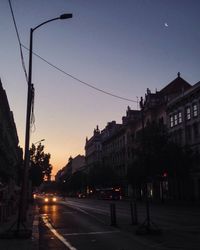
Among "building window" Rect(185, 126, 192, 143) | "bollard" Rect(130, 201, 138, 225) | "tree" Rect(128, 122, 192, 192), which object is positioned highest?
"building window" Rect(185, 126, 192, 143)

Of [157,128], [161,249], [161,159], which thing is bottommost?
[161,249]

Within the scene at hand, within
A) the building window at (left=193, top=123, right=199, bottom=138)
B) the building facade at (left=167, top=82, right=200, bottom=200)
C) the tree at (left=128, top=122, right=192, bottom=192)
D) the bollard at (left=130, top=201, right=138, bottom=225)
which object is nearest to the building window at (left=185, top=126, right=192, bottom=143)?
the building facade at (left=167, top=82, right=200, bottom=200)

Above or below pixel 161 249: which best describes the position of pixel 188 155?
above

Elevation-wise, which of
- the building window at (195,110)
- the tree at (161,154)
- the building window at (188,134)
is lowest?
the tree at (161,154)

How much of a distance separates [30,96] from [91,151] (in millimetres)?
138513

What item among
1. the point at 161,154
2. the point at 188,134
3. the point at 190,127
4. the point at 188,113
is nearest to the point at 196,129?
the point at 190,127

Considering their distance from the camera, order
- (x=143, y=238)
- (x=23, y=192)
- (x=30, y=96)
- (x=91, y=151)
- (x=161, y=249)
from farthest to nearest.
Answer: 1. (x=91, y=151)
2. (x=30, y=96)
3. (x=23, y=192)
4. (x=143, y=238)
5. (x=161, y=249)

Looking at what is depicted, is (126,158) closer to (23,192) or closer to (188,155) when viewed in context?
(188,155)

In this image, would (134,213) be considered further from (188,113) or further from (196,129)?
(188,113)

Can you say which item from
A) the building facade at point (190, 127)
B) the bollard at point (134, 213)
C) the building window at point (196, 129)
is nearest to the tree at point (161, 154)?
the building facade at point (190, 127)

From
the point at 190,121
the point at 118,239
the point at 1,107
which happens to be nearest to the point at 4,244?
the point at 118,239

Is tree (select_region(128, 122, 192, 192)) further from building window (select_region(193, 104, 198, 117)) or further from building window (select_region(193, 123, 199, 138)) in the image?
building window (select_region(193, 104, 198, 117))

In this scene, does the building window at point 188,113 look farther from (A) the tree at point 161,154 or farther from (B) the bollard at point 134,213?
(B) the bollard at point 134,213

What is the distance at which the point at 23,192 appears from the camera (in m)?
19.1
